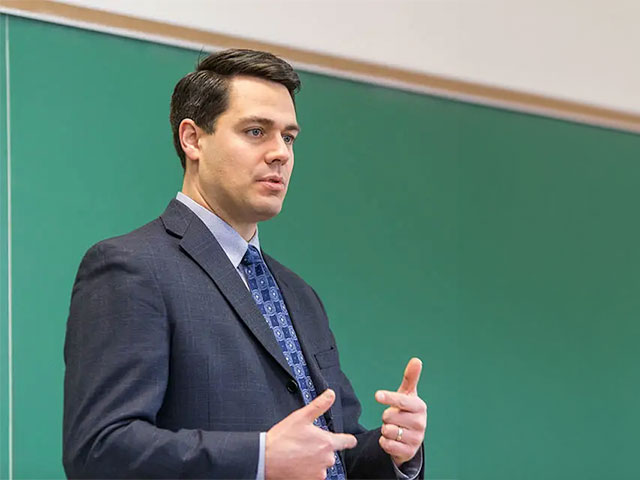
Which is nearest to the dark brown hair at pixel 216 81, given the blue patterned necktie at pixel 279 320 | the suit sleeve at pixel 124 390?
the blue patterned necktie at pixel 279 320

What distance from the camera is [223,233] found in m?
1.79

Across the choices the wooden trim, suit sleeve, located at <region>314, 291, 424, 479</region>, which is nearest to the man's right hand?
suit sleeve, located at <region>314, 291, 424, 479</region>

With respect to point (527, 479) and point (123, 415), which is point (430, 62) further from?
point (123, 415)

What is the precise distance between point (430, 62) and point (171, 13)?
0.96 metres

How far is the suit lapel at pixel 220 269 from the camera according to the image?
1.66 metres

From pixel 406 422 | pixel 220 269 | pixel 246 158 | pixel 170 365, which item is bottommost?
pixel 406 422

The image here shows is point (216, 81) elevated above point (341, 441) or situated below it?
above

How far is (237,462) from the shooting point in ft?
4.72

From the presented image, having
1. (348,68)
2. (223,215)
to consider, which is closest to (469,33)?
(348,68)

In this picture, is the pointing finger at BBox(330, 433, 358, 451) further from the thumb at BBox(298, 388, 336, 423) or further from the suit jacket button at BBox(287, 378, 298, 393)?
the suit jacket button at BBox(287, 378, 298, 393)

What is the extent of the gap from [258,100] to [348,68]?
1187mm

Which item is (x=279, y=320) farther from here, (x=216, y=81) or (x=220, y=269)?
(x=216, y=81)

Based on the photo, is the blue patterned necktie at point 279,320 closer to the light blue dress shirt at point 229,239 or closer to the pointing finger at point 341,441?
the light blue dress shirt at point 229,239

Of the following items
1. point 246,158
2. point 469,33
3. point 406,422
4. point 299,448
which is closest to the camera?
point 299,448
